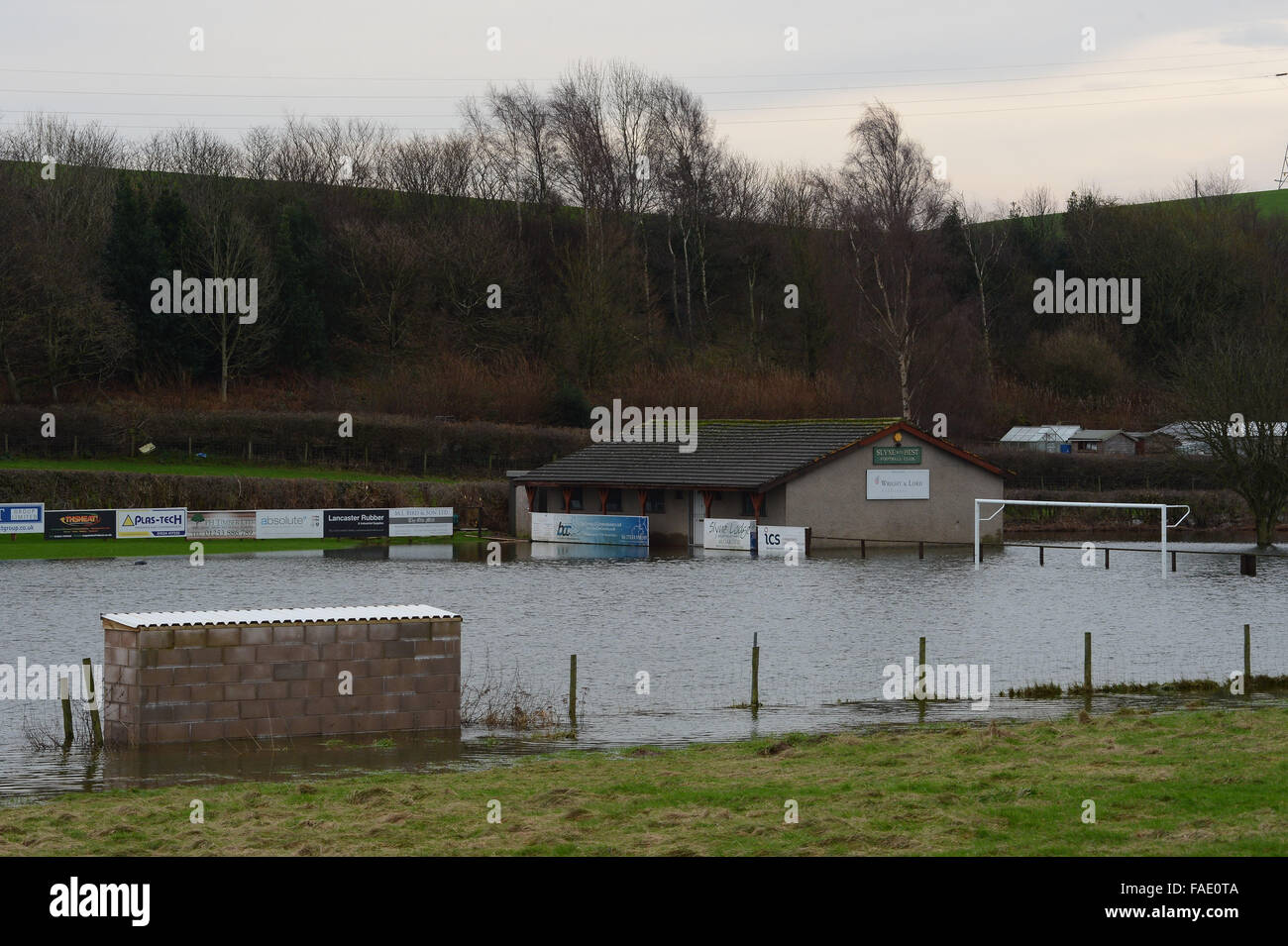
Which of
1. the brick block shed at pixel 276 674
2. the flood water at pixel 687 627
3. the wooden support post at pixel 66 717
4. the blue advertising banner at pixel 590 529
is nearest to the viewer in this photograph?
the brick block shed at pixel 276 674

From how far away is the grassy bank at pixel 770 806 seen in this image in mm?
10758

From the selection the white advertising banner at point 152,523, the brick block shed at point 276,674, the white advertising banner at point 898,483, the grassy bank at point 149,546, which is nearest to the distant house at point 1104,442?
the white advertising banner at point 898,483

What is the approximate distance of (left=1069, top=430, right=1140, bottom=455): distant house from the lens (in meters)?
80.8

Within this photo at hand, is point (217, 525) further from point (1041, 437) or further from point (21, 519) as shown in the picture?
point (1041, 437)

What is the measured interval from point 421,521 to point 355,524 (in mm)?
2812

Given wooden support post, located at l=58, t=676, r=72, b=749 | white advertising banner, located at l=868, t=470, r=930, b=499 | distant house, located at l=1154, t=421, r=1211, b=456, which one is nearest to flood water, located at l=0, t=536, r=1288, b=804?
wooden support post, located at l=58, t=676, r=72, b=749

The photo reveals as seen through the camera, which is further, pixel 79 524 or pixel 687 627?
pixel 79 524

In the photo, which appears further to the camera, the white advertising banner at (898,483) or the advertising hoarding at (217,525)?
the advertising hoarding at (217,525)

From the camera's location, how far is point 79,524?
188 ft

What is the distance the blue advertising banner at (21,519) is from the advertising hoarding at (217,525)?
5.69 meters

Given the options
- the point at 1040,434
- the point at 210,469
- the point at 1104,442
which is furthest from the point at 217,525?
the point at 1104,442

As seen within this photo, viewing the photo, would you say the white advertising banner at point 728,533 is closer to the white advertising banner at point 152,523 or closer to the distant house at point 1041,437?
the white advertising banner at point 152,523

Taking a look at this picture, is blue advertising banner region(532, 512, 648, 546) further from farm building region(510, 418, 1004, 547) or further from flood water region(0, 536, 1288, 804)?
flood water region(0, 536, 1288, 804)
